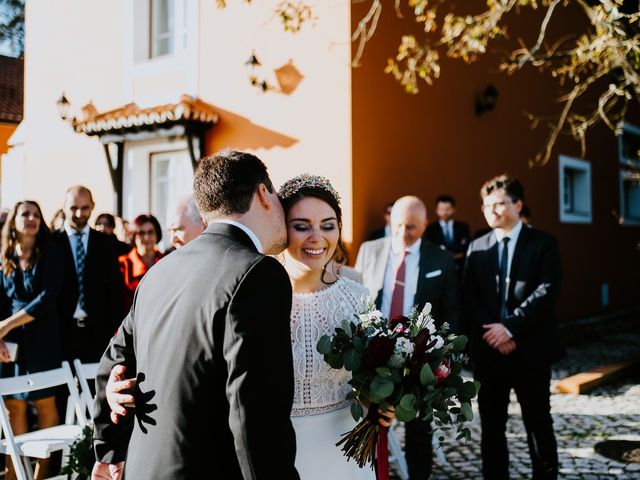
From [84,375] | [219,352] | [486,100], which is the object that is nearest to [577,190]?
[486,100]

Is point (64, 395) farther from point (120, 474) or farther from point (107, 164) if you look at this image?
point (107, 164)

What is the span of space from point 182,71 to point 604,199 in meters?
10.7

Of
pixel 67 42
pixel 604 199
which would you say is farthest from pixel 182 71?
pixel 604 199

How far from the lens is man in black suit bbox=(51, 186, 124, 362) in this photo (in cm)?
553

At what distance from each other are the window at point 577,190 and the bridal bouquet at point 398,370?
12.5 metres

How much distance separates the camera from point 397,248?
4992 millimetres

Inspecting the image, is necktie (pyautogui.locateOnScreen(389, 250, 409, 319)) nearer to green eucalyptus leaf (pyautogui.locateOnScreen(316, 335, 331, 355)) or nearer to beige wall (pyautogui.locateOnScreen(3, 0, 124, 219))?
green eucalyptus leaf (pyautogui.locateOnScreen(316, 335, 331, 355))

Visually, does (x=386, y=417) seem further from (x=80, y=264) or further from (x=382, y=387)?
(x=80, y=264)

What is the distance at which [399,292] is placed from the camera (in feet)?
15.9

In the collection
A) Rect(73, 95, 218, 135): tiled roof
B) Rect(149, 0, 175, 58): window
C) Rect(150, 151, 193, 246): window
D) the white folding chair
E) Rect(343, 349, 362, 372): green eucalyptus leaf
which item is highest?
Rect(149, 0, 175, 58): window

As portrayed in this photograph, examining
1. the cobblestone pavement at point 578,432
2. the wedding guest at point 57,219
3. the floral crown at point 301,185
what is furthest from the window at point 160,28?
the floral crown at point 301,185

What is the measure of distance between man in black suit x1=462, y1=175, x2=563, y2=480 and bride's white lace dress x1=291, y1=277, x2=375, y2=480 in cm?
205

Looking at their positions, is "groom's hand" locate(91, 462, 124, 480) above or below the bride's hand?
below

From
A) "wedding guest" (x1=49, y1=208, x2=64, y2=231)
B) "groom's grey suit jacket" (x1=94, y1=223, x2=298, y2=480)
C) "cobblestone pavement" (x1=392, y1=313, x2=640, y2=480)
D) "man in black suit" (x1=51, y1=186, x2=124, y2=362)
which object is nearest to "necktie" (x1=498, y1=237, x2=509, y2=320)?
"cobblestone pavement" (x1=392, y1=313, x2=640, y2=480)
